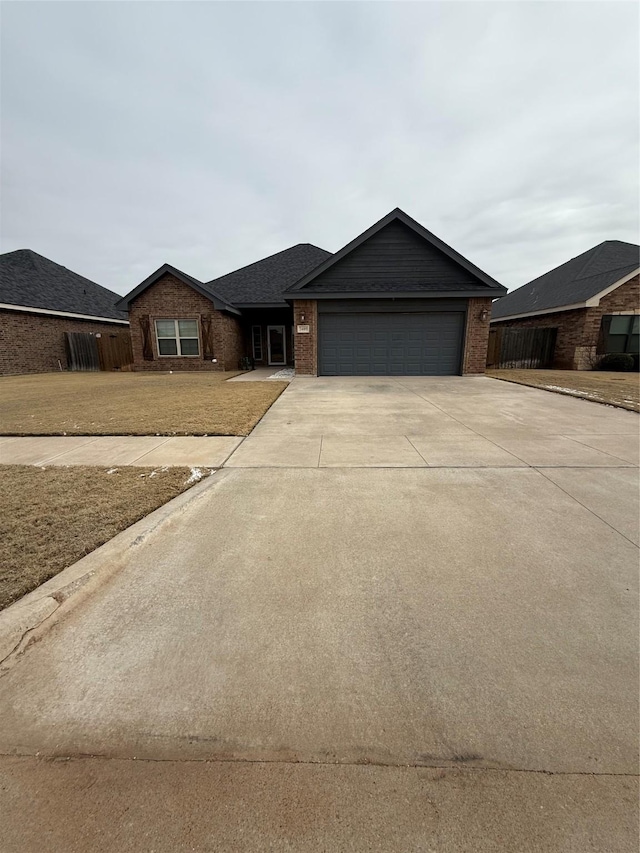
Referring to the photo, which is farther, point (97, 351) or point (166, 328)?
point (97, 351)

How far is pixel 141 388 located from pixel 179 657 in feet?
37.5

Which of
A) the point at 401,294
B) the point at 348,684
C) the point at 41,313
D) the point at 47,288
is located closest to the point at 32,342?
the point at 41,313

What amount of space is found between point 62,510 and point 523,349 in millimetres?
20534

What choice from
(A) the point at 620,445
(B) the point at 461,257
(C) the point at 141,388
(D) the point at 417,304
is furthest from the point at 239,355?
(A) the point at 620,445

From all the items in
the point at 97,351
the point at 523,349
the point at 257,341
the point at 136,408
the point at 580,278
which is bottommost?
the point at 136,408

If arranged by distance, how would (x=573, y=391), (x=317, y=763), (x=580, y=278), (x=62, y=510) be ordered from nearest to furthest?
(x=317, y=763) → (x=62, y=510) → (x=573, y=391) → (x=580, y=278)

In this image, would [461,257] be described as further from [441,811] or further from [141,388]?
[441,811]

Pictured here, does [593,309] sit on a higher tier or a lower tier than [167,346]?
higher

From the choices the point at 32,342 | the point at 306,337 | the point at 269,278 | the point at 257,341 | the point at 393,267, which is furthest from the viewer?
the point at 257,341

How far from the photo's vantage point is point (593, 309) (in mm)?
17594

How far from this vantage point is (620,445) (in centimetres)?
558

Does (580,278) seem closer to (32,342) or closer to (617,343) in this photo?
(617,343)

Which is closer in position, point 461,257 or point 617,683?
point 617,683

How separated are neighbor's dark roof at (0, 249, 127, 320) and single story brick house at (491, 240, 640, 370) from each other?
25.9m
